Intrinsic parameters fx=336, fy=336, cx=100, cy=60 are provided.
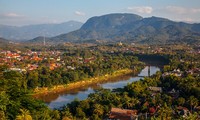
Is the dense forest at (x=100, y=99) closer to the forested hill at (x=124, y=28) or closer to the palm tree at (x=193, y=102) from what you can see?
the palm tree at (x=193, y=102)

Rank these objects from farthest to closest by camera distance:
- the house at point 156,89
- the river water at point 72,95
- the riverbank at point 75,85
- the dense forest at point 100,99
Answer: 1. the riverbank at point 75,85
2. the river water at point 72,95
3. the house at point 156,89
4. the dense forest at point 100,99

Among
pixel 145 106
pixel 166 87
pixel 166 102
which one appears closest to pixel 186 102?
pixel 166 102

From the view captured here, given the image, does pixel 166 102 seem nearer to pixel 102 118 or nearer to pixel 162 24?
pixel 102 118

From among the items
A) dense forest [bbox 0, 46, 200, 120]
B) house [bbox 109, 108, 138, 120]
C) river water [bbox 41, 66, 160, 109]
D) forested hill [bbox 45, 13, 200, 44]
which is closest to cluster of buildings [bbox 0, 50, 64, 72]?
dense forest [bbox 0, 46, 200, 120]

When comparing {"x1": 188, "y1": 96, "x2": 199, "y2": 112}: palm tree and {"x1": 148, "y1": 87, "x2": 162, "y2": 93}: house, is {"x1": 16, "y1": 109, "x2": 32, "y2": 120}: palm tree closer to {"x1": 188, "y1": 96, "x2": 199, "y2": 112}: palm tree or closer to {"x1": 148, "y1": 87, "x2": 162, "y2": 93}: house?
{"x1": 188, "y1": 96, "x2": 199, "y2": 112}: palm tree

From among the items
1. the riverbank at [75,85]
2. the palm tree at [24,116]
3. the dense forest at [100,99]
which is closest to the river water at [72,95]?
the riverbank at [75,85]

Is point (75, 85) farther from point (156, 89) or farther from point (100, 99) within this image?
point (100, 99)

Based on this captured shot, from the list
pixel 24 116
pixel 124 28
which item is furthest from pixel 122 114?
pixel 124 28
